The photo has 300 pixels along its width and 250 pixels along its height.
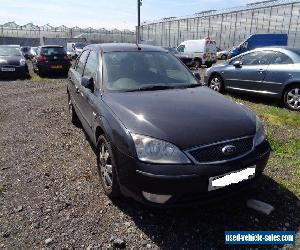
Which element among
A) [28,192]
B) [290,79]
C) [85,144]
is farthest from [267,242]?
[290,79]

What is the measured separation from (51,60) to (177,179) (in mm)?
13669

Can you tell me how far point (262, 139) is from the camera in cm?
326

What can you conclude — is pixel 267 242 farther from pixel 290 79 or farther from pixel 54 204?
pixel 290 79

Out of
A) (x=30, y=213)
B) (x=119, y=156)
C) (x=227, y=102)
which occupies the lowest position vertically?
(x=30, y=213)

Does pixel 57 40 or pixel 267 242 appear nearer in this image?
pixel 267 242

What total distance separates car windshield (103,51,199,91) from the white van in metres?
17.2

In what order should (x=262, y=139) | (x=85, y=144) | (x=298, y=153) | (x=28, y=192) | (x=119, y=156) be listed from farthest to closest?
1. (x=85, y=144)
2. (x=298, y=153)
3. (x=28, y=192)
4. (x=262, y=139)
5. (x=119, y=156)

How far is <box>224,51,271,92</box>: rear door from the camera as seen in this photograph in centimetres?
816

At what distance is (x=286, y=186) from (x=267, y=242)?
3.76ft

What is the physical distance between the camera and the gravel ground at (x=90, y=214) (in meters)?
2.96

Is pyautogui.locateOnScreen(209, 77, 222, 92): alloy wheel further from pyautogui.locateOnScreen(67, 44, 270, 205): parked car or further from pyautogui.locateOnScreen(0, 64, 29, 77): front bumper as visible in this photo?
pyautogui.locateOnScreen(0, 64, 29, 77): front bumper

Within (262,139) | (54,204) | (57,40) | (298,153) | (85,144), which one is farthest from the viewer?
(57,40)

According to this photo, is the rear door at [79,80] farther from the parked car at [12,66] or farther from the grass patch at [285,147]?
the parked car at [12,66]

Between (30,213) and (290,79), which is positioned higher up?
(290,79)
